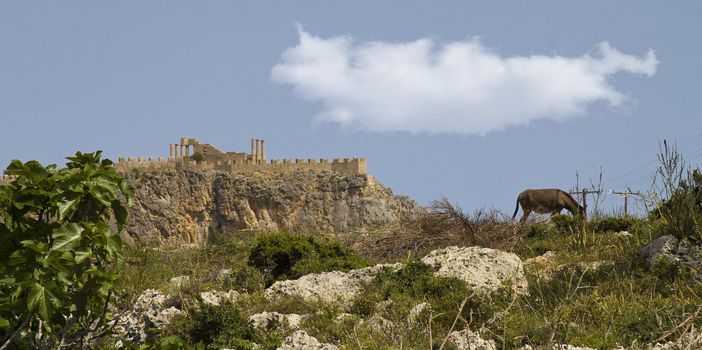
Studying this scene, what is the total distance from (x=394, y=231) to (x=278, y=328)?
35.2 ft

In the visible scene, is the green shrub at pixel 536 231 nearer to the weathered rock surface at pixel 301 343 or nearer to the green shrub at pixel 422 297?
the green shrub at pixel 422 297

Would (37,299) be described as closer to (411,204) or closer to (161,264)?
(161,264)

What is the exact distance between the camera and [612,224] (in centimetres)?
2136

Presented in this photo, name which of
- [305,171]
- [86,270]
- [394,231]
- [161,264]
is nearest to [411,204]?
[305,171]

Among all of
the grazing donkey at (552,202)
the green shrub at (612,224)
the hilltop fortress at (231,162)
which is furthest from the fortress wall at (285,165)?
the green shrub at (612,224)

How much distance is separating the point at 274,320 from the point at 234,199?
3999cm

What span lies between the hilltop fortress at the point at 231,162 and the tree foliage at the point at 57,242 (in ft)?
146

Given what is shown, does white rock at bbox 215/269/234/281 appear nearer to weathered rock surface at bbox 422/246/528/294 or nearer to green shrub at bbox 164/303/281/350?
green shrub at bbox 164/303/281/350

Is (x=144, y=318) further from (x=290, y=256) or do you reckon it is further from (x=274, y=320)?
(x=290, y=256)

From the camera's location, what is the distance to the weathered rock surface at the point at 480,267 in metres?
15.4

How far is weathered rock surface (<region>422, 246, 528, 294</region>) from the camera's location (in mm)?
15398

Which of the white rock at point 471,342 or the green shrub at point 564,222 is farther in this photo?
the green shrub at point 564,222

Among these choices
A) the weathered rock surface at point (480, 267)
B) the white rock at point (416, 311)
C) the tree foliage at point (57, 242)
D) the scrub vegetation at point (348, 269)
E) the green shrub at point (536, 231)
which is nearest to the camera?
the tree foliage at point (57, 242)

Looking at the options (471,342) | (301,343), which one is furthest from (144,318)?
(471,342)
